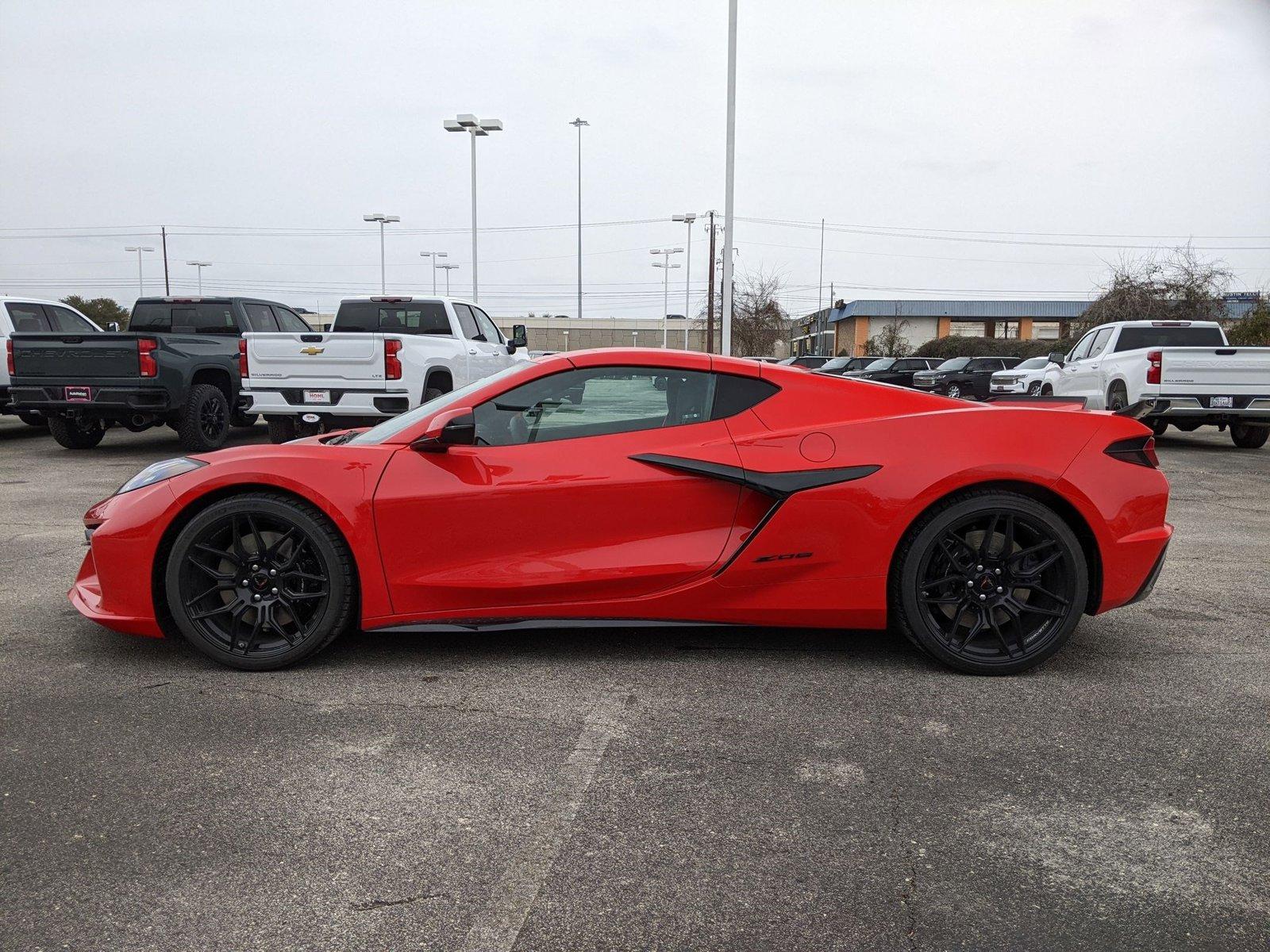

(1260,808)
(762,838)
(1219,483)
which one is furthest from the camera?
(1219,483)

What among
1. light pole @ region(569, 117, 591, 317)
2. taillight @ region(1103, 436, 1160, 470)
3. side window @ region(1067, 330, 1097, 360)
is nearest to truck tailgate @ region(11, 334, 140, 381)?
taillight @ region(1103, 436, 1160, 470)

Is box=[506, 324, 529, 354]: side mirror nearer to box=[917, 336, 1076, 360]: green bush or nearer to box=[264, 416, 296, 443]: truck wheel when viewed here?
box=[264, 416, 296, 443]: truck wheel

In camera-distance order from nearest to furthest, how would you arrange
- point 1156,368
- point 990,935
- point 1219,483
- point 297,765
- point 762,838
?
point 990,935 < point 762,838 < point 297,765 < point 1219,483 < point 1156,368

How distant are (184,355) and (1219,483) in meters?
11.6

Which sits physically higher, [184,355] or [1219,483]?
[184,355]

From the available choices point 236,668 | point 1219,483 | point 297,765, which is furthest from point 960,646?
point 1219,483

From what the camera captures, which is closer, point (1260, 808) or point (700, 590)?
point (1260, 808)

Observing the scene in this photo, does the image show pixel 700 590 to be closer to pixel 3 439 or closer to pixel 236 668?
pixel 236 668

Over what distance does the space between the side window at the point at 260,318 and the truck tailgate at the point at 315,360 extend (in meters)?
3.01

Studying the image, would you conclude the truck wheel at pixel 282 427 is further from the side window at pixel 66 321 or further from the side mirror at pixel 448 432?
the side mirror at pixel 448 432

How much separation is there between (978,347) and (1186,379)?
5763 centimetres

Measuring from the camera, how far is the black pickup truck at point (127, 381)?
1211 centimetres

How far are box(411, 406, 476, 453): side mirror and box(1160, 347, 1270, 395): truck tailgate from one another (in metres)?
12.1

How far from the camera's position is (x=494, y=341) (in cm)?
1572
